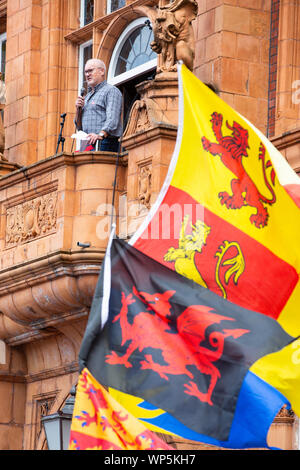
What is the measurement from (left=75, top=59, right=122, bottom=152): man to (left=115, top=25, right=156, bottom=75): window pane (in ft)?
6.87

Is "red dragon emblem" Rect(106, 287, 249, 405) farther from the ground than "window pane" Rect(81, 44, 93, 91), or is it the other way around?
"window pane" Rect(81, 44, 93, 91)

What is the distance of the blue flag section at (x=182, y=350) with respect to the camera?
10.2 meters

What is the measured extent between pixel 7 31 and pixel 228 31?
4.86 metres

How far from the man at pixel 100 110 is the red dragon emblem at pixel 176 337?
20.0 feet

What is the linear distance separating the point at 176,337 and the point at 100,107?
680cm

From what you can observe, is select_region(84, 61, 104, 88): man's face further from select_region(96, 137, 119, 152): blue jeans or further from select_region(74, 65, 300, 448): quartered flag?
select_region(74, 65, 300, 448): quartered flag

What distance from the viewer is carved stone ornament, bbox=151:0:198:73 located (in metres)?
16.5

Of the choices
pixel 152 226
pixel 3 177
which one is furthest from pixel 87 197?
pixel 152 226

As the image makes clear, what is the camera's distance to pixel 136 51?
19.5m

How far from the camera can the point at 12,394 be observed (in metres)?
18.6

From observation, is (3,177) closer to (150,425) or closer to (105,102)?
(105,102)

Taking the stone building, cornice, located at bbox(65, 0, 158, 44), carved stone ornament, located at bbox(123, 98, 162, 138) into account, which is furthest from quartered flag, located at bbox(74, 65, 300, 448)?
cornice, located at bbox(65, 0, 158, 44)

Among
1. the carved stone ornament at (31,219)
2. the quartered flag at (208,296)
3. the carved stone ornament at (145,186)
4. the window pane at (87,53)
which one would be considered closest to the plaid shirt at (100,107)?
the carved stone ornament at (31,219)

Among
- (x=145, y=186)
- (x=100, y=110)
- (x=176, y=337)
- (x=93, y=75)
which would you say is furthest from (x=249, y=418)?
(x=93, y=75)
